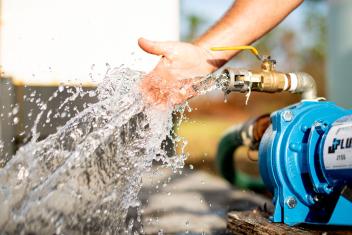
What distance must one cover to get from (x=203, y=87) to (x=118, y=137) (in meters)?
0.28

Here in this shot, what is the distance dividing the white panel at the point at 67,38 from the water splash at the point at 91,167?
0.65 metres

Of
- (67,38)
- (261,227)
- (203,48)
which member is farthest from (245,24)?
(67,38)

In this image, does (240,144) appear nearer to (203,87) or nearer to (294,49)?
(203,87)

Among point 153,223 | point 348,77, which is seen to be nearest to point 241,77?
point 153,223

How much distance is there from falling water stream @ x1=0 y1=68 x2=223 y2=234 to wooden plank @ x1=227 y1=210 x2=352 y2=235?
9.8 inches

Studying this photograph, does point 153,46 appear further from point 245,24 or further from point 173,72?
point 245,24

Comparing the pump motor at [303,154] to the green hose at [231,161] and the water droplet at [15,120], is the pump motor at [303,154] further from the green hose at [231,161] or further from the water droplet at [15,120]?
the water droplet at [15,120]

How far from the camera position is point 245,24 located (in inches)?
64.7

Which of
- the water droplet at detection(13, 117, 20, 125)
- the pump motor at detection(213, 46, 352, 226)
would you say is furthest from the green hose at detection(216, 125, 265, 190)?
the water droplet at detection(13, 117, 20, 125)

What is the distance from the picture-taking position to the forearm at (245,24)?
5.31 ft

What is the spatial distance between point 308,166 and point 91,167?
572mm

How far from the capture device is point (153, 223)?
6.67 ft

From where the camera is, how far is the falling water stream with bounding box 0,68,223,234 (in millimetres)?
1254

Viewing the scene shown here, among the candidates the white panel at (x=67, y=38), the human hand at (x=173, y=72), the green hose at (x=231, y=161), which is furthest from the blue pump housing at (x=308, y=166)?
the white panel at (x=67, y=38)
